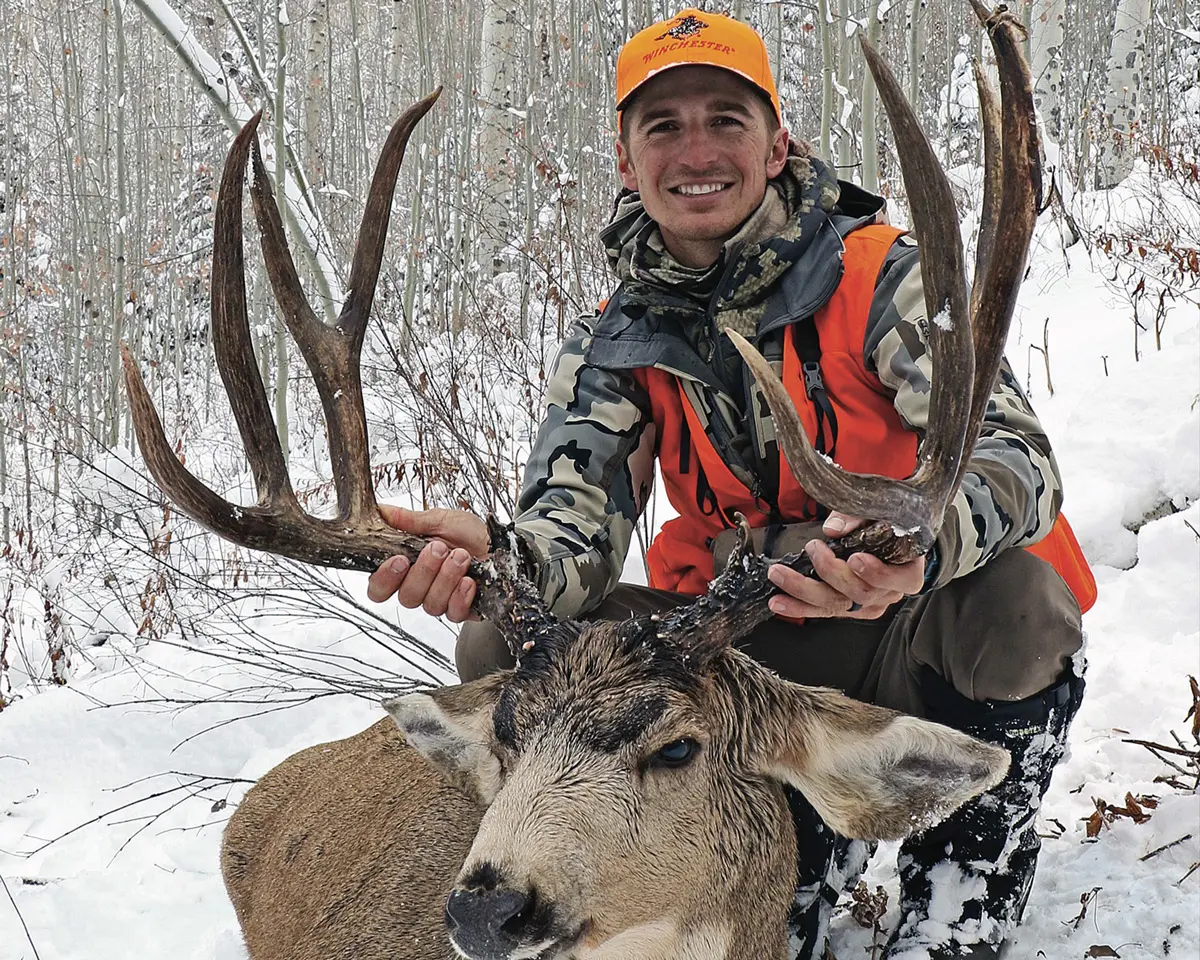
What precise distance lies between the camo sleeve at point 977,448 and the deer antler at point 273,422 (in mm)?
898

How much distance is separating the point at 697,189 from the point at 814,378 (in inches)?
26.9

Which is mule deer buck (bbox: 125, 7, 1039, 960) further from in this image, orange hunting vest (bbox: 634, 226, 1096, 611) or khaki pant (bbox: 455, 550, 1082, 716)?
orange hunting vest (bbox: 634, 226, 1096, 611)

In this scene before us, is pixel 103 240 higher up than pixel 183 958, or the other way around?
pixel 103 240

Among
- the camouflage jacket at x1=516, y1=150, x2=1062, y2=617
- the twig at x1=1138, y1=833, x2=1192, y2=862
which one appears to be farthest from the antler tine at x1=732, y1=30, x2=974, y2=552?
the twig at x1=1138, y1=833, x2=1192, y2=862

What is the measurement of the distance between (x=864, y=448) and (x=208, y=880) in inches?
113

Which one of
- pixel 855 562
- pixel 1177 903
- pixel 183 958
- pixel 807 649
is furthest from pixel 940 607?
pixel 183 958

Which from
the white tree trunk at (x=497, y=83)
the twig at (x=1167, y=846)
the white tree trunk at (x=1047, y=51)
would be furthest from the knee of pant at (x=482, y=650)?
the white tree trunk at (x=497, y=83)

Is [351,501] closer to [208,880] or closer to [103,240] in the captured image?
[208,880]

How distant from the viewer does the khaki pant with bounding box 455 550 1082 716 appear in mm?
2467

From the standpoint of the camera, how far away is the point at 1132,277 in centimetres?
815

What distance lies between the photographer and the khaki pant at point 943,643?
8.09 feet

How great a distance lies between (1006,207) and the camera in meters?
1.86

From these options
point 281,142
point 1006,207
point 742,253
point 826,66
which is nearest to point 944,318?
point 1006,207

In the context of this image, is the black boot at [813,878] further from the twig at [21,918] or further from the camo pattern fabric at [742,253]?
the twig at [21,918]
